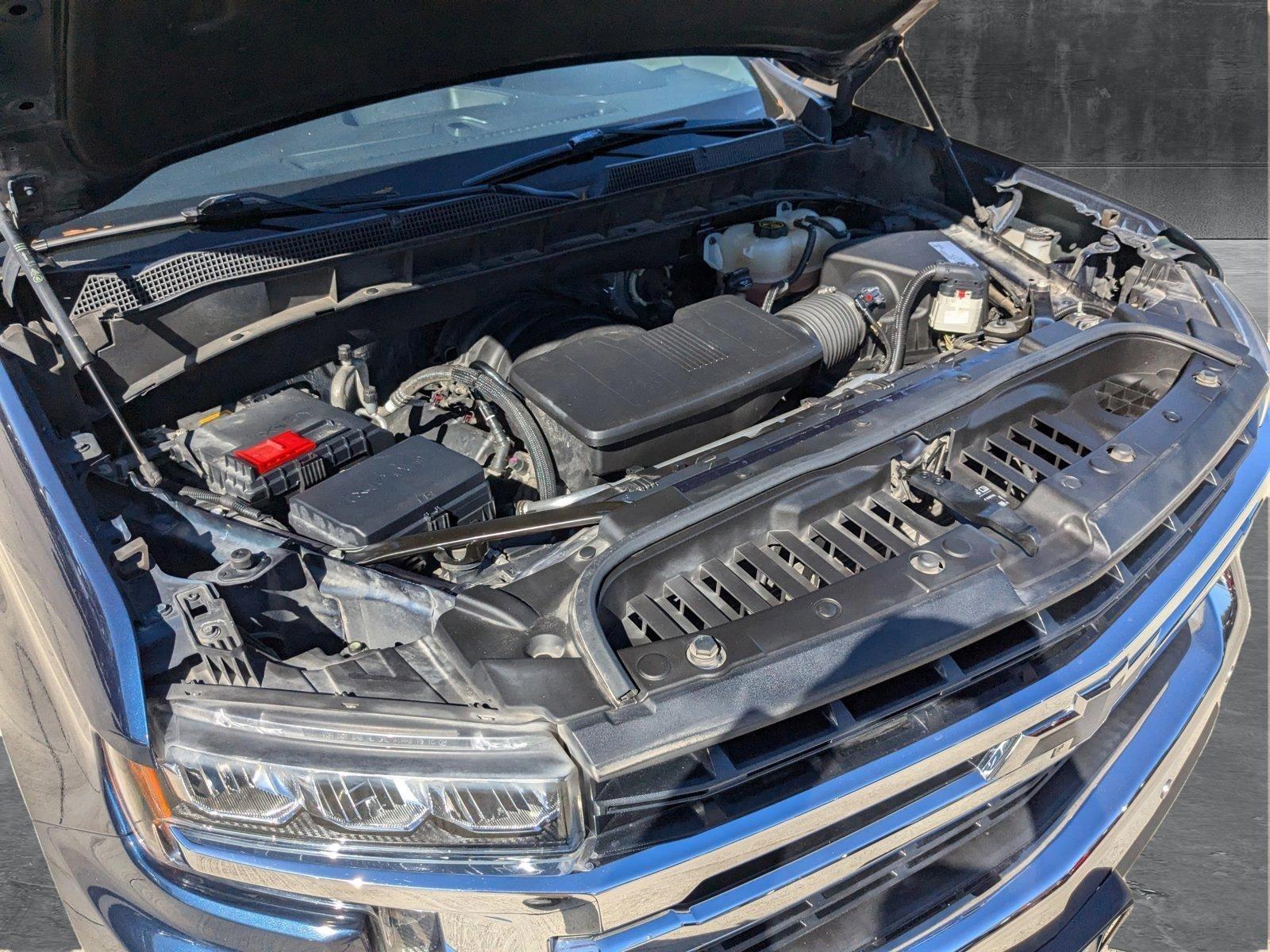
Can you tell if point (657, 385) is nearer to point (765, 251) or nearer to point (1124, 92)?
point (765, 251)

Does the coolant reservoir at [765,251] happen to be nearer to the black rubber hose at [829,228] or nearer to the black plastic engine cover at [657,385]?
the black rubber hose at [829,228]

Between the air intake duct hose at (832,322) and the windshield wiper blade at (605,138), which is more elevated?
the windshield wiper blade at (605,138)

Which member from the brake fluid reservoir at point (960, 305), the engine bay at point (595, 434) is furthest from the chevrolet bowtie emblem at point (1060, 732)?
the brake fluid reservoir at point (960, 305)

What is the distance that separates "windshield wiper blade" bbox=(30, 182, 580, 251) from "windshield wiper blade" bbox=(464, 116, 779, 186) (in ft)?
0.29

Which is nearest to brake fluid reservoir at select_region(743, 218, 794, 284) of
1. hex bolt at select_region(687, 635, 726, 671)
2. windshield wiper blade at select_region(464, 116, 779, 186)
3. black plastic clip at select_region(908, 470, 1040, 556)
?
windshield wiper blade at select_region(464, 116, 779, 186)

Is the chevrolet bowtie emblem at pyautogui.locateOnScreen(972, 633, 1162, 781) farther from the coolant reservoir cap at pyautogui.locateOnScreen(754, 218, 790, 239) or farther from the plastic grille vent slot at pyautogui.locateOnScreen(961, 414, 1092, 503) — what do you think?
the coolant reservoir cap at pyautogui.locateOnScreen(754, 218, 790, 239)

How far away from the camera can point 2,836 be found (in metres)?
2.42

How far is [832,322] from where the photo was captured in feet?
8.37

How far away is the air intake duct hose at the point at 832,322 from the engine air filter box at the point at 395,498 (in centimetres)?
99

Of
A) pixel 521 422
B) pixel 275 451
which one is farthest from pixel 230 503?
pixel 521 422

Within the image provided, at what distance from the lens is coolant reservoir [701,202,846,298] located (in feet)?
9.29

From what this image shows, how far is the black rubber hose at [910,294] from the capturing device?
2.57 meters

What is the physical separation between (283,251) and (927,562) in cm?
151

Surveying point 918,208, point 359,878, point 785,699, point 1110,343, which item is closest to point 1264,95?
point 918,208
